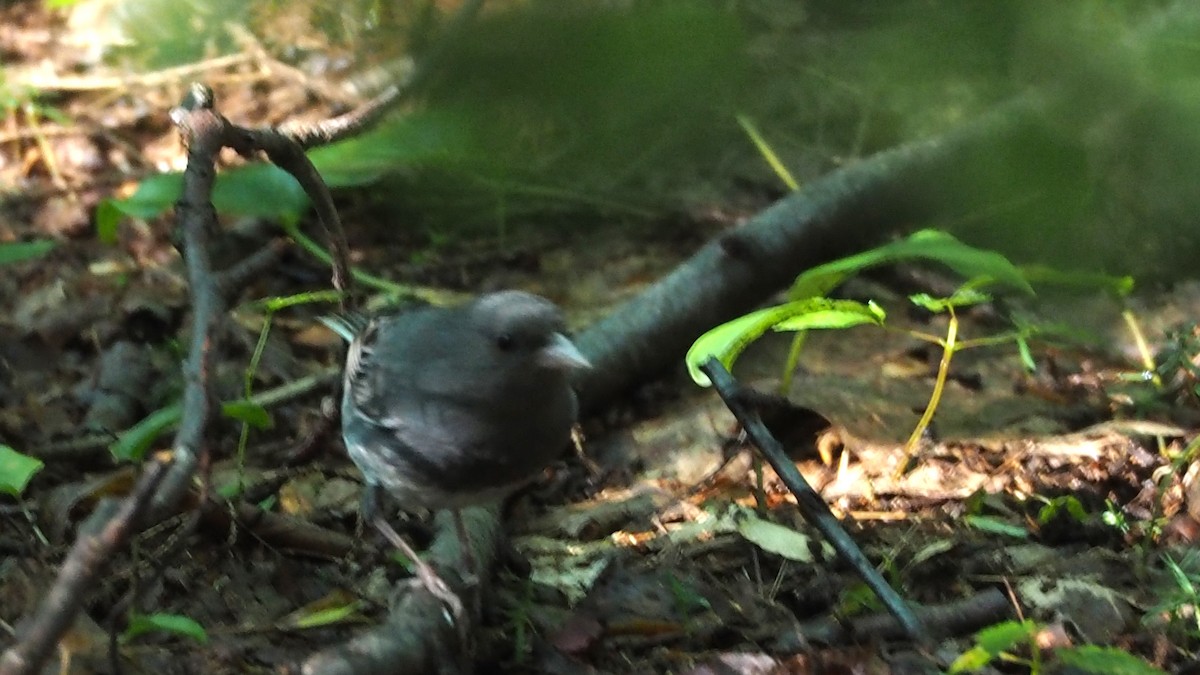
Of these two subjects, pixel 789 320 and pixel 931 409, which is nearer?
pixel 789 320

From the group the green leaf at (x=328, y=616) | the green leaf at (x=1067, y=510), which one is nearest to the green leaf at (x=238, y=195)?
the green leaf at (x=328, y=616)

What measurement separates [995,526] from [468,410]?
4.57ft

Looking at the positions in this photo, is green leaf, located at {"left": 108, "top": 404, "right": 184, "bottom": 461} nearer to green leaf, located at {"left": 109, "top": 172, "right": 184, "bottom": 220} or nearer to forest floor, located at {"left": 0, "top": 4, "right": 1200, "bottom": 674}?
forest floor, located at {"left": 0, "top": 4, "right": 1200, "bottom": 674}

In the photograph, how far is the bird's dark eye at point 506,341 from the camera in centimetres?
265

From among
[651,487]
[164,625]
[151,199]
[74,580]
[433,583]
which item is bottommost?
[651,487]

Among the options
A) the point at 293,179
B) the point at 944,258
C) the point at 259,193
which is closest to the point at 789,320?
the point at 944,258

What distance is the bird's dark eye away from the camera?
8.70ft

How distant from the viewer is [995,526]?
285 centimetres

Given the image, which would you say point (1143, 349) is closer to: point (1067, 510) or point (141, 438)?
point (1067, 510)

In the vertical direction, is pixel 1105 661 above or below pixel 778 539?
above

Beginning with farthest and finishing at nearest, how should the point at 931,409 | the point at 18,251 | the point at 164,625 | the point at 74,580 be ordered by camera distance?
1. the point at 18,251
2. the point at 931,409
3. the point at 164,625
4. the point at 74,580

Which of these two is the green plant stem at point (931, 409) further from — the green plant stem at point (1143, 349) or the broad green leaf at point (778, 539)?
the green plant stem at point (1143, 349)

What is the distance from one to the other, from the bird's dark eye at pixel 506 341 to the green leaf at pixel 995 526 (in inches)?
50.7

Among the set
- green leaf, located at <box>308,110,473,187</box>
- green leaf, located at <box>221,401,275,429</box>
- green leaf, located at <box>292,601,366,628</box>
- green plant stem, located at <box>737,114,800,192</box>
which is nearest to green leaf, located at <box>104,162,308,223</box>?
green leaf, located at <box>308,110,473,187</box>
